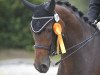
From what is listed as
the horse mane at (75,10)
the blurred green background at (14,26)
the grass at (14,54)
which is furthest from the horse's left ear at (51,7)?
the blurred green background at (14,26)

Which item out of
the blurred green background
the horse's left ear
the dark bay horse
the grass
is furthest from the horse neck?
A: the blurred green background

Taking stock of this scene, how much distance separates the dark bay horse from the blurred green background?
32.7 metres

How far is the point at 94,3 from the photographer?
841 cm

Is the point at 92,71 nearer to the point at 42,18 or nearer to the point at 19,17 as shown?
the point at 42,18

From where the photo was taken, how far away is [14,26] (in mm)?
42531

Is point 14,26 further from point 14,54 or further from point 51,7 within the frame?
point 51,7

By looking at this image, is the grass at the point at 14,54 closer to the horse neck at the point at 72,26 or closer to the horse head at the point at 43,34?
the horse neck at the point at 72,26

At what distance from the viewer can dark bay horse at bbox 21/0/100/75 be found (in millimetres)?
7352

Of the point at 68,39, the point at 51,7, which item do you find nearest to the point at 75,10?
the point at 68,39

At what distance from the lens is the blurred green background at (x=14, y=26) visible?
41531 mm

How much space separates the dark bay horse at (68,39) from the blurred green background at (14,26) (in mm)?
32734

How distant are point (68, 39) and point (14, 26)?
35.0 m

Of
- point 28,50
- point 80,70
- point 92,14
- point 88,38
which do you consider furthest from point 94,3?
point 28,50

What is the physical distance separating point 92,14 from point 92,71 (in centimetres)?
103
